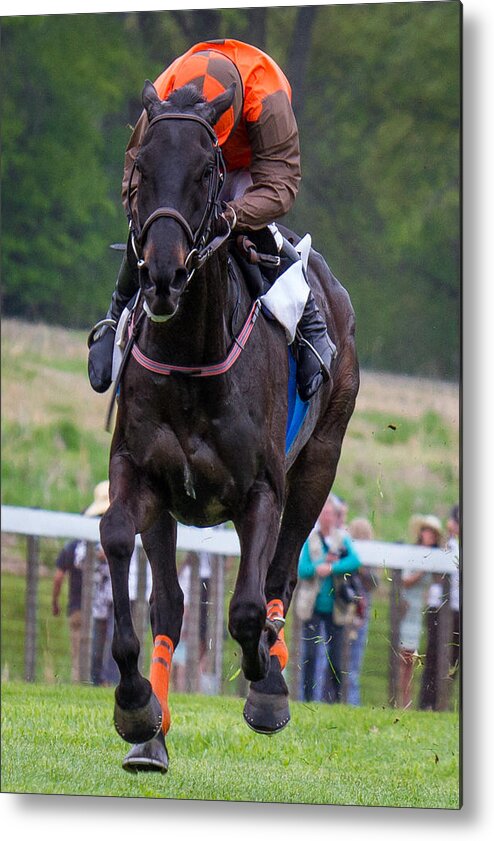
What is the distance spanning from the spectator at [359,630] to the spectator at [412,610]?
0.55ft

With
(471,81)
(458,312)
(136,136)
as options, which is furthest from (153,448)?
(471,81)

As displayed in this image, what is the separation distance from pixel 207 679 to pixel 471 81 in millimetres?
2514

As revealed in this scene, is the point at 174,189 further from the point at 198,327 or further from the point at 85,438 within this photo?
the point at 85,438

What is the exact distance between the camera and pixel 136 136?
4.38 metres

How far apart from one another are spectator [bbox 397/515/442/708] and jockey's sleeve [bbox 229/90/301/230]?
5.33 feet

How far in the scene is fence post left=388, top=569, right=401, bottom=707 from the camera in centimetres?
551

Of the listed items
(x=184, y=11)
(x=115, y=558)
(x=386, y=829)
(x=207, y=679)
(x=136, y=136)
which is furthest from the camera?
(x=207, y=679)

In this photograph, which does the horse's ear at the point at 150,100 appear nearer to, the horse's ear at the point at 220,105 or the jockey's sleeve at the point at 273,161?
the horse's ear at the point at 220,105

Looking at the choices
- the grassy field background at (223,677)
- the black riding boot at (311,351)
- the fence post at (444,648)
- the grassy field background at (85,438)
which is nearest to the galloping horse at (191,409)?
the black riding boot at (311,351)

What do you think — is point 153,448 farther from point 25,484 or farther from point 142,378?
point 25,484

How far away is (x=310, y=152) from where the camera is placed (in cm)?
582

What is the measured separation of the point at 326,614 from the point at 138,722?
1852mm

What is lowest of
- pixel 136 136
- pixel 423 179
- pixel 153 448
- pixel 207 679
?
pixel 207 679

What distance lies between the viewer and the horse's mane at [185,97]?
3902 millimetres
